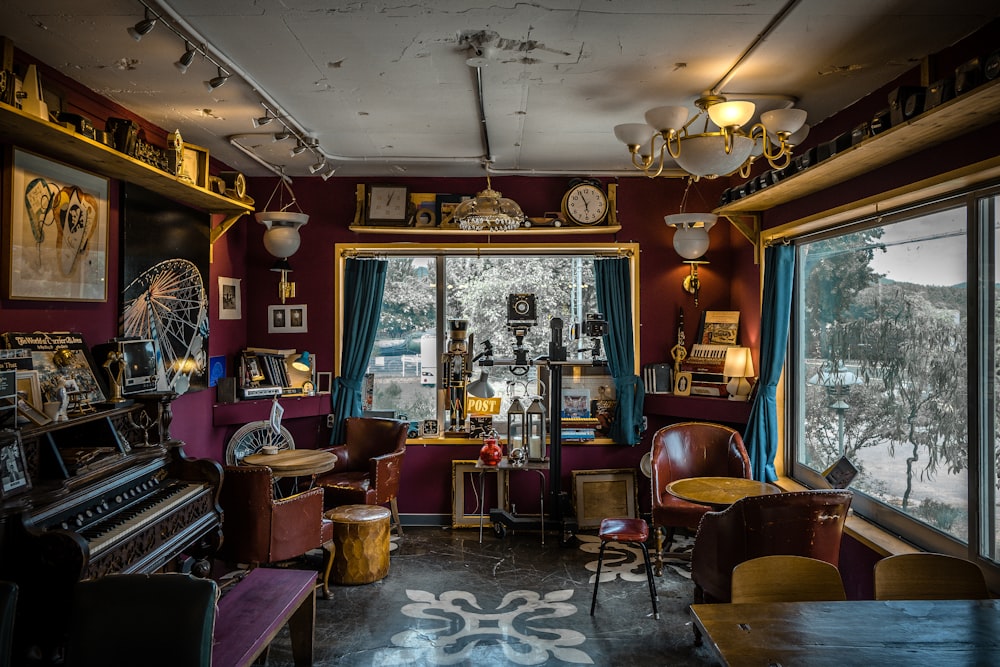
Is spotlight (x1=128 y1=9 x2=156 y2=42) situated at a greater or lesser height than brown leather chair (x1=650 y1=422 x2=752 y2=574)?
greater

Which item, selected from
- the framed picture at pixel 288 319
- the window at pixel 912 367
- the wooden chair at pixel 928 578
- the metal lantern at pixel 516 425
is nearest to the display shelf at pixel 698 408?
the window at pixel 912 367

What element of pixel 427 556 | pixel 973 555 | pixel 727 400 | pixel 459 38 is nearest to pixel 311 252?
pixel 427 556

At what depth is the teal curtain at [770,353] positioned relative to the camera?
4.89 m

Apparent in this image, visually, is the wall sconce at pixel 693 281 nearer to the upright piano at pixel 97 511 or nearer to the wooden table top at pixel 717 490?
the wooden table top at pixel 717 490

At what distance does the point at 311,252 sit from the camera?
6.15 meters

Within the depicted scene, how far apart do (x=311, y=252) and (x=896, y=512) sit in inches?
193

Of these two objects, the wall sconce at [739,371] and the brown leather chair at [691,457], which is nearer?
the brown leather chair at [691,457]

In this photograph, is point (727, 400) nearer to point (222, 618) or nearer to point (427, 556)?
point (427, 556)

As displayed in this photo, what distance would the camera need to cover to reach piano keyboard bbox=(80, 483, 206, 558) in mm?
2857

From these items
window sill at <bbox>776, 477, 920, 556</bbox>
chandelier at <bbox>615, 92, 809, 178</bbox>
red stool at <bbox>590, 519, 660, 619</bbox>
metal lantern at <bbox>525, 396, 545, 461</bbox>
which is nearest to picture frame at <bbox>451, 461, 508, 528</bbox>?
metal lantern at <bbox>525, 396, 545, 461</bbox>

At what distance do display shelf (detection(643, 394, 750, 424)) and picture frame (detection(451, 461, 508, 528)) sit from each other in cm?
145

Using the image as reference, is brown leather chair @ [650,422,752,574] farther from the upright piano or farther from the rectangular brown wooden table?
the upright piano

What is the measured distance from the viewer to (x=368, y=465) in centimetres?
575

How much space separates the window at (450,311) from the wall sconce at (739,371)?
1.32m
